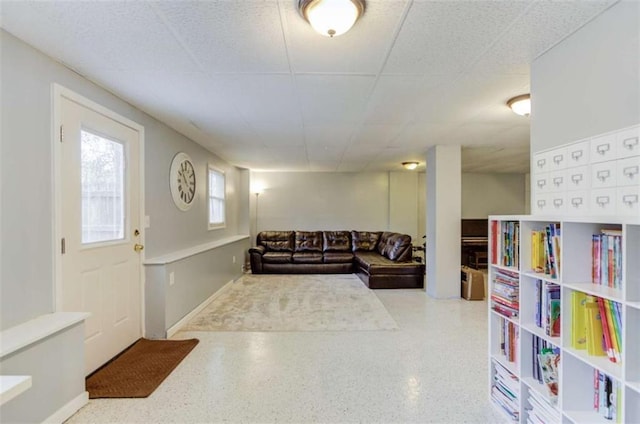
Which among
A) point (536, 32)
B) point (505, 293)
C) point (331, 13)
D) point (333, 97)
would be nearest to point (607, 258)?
point (505, 293)

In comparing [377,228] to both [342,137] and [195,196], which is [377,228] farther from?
[195,196]

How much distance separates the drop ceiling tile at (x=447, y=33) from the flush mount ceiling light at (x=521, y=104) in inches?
34.6

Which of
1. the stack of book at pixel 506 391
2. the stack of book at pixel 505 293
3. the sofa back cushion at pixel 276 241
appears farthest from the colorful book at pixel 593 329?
the sofa back cushion at pixel 276 241

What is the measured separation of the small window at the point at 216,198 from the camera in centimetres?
541

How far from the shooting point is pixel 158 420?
1.94 meters

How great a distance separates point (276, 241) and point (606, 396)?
20.4 feet

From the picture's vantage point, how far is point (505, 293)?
2.05 metres

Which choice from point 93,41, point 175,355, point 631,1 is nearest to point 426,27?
point 631,1

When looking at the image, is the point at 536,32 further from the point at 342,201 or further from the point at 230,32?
the point at 342,201

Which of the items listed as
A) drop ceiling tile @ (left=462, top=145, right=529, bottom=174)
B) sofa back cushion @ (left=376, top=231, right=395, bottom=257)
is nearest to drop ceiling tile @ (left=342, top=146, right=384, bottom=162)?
drop ceiling tile @ (left=462, top=145, right=529, bottom=174)

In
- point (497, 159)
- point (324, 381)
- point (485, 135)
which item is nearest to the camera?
point (324, 381)

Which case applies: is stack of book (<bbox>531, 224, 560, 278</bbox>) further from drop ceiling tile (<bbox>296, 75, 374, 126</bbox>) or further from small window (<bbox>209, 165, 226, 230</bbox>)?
small window (<bbox>209, 165, 226, 230</bbox>)

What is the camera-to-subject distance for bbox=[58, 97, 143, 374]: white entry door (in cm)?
225

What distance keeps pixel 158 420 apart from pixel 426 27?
2.71 metres
